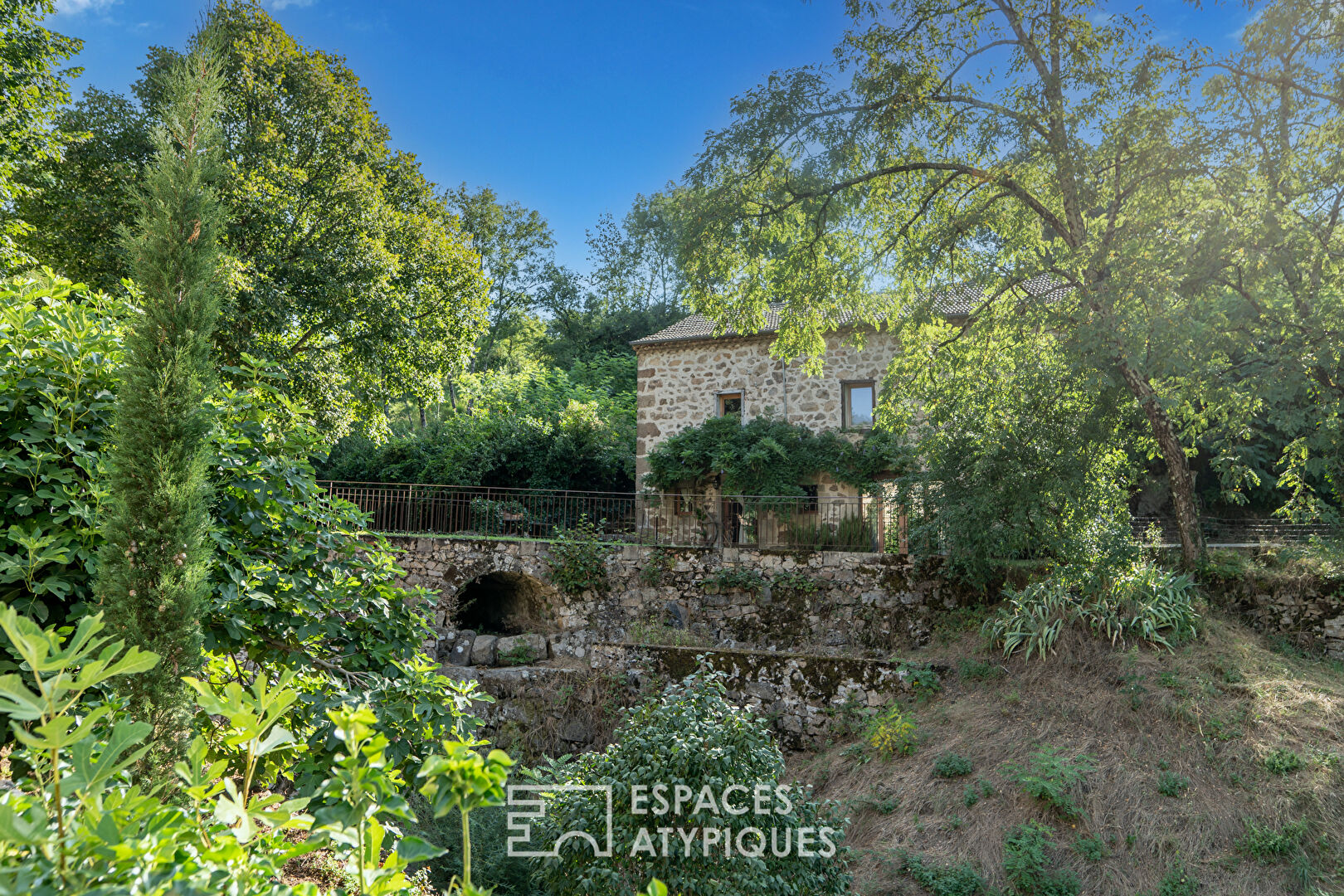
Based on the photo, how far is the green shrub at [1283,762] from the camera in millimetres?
6121

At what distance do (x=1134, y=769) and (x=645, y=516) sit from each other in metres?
10.5

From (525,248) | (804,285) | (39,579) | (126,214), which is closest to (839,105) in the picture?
(804,285)

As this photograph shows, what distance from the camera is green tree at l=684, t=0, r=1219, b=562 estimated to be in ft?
26.0

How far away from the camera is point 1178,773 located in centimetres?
638

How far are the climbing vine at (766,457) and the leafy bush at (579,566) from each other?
4.23 metres

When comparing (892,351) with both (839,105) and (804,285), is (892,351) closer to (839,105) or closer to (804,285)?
(804,285)

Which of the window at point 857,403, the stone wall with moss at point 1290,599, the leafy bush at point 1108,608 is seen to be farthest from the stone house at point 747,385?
the stone wall with moss at point 1290,599

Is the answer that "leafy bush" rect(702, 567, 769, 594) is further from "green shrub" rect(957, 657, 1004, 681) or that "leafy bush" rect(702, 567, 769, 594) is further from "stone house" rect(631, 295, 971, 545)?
"green shrub" rect(957, 657, 1004, 681)

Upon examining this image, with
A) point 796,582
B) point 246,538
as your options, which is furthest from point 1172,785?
point 246,538

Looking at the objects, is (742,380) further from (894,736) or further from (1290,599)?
(1290,599)

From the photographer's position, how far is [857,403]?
53.2 ft

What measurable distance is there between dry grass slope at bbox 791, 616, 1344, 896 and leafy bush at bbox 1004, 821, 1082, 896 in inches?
4.1

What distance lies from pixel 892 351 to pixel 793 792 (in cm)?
1274

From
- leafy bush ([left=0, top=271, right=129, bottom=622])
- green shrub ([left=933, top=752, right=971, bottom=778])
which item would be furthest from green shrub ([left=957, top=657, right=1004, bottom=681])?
leafy bush ([left=0, top=271, right=129, bottom=622])
